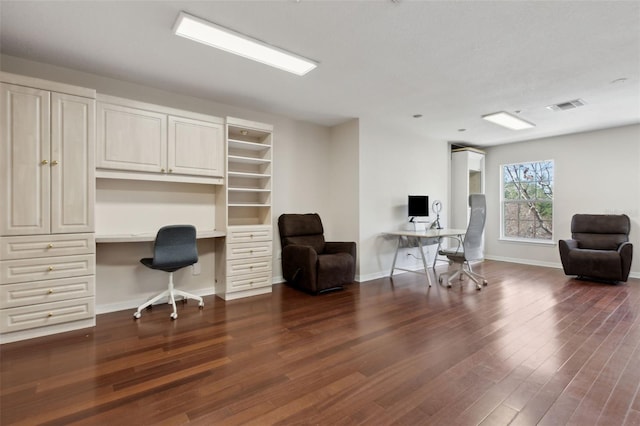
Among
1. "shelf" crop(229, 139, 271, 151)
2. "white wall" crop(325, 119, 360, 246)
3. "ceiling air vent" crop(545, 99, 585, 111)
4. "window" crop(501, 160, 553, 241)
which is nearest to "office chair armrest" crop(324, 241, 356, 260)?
"white wall" crop(325, 119, 360, 246)

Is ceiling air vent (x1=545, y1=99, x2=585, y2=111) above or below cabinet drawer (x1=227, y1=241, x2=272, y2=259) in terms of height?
above

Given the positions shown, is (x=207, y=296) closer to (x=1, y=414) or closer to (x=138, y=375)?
(x=138, y=375)

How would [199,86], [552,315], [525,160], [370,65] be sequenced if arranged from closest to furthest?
[370,65] → [552,315] → [199,86] → [525,160]

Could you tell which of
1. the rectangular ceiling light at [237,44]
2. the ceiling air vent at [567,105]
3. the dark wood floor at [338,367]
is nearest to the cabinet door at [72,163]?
the dark wood floor at [338,367]

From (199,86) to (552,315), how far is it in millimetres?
4670

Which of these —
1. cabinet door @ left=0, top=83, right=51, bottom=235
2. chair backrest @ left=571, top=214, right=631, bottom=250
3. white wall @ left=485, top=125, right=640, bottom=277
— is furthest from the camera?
white wall @ left=485, top=125, right=640, bottom=277

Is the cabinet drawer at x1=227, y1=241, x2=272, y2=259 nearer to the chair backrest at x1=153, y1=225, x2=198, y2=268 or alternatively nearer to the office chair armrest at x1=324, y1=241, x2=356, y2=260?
the chair backrest at x1=153, y1=225, x2=198, y2=268

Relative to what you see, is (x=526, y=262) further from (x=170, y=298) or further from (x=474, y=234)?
(x=170, y=298)

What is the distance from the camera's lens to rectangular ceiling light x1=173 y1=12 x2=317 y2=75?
7.55 feet

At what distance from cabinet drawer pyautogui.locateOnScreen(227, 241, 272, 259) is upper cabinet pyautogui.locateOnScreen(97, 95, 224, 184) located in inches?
33.8

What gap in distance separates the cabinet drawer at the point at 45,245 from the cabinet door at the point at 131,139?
0.76 meters

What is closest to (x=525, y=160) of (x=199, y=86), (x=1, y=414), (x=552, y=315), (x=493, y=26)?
(x=552, y=315)

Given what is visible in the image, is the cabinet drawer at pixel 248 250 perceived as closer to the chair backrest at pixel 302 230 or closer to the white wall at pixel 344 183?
the chair backrest at pixel 302 230

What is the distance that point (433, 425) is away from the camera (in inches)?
62.1
